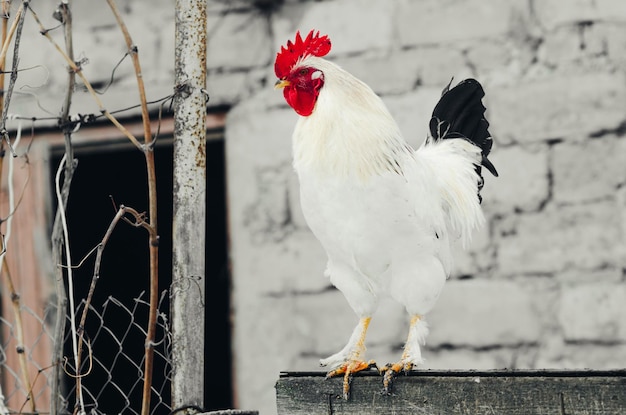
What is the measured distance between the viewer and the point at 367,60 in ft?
12.0

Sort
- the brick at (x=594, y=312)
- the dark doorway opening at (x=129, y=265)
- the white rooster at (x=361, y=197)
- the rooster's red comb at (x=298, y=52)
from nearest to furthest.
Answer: the white rooster at (x=361, y=197), the rooster's red comb at (x=298, y=52), the brick at (x=594, y=312), the dark doorway opening at (x=129, y=265)

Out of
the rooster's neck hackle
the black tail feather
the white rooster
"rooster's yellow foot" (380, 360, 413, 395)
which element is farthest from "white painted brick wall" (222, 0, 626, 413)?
"rooster's yellow foot" (380, 360, 413, 395)

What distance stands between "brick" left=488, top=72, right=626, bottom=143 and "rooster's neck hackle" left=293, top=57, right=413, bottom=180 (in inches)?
60.0

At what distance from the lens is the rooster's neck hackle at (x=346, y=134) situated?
196cm

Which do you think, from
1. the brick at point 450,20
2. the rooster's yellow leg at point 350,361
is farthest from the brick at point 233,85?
the rooster's yellow leg at point 350,361

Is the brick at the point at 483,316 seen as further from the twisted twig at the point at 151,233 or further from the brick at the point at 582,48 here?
the twisted twig at the point at 151,233

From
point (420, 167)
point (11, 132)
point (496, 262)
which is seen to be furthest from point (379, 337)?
point (11, 132)

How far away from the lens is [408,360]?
6.33 feet

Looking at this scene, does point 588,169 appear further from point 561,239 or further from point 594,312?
point 594,312

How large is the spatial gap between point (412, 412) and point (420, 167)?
64cm

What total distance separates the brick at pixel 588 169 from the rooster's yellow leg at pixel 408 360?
1.54 m

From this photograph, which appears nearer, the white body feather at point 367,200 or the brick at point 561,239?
the white body feather at point 367,200

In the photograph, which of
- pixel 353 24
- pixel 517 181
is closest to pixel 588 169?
pixel 517 181

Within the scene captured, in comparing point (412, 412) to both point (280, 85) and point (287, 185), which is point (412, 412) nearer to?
point (280, 85)
